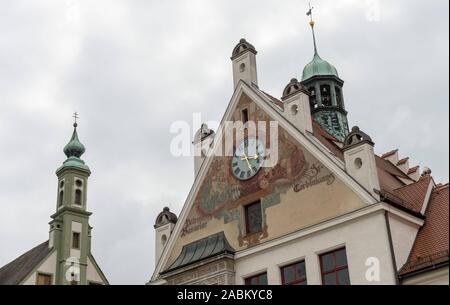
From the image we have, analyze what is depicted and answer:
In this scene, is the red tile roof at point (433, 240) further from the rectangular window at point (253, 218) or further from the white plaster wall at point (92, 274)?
the white plaster wall at point (92, 274)

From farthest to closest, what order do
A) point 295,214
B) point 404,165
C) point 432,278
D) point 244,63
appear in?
point 404,165 < point 244,63 < point 295,214 < point 432,278

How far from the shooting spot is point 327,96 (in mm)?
36344

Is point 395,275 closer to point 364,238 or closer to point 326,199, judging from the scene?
point 364,238

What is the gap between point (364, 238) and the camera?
22516 mm

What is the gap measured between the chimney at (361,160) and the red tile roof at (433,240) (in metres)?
2.22

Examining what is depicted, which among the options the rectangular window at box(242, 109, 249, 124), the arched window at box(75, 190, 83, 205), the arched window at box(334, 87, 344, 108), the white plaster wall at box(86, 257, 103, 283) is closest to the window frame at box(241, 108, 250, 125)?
the rectangular window at box(242, 109, 249, 124)

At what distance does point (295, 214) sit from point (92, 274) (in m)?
28.2

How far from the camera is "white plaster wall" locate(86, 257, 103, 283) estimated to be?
49025mm

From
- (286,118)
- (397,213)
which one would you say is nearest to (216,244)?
(286,118)

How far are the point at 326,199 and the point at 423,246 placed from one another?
346 centimetres

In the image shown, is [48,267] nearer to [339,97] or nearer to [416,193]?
[339,97]

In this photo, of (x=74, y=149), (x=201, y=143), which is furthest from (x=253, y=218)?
(x=74, y=149)

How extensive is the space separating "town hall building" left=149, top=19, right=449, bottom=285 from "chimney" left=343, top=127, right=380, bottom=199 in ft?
0.11

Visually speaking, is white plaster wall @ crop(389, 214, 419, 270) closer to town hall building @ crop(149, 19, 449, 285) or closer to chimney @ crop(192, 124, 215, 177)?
town hall building @ crop(149, 19, 449, 285)
